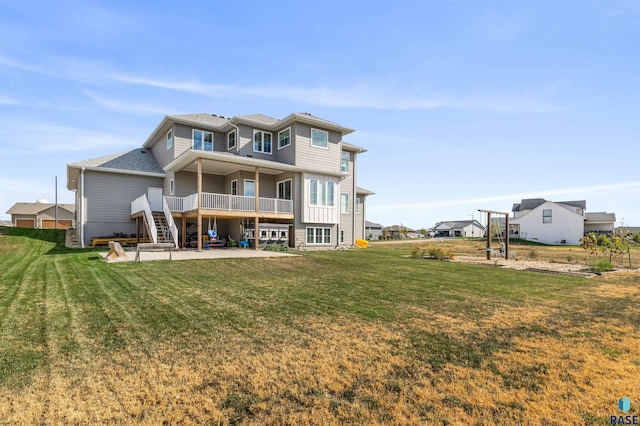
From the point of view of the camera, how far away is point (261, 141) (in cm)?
2058

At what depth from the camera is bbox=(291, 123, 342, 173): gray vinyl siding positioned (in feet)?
63.9

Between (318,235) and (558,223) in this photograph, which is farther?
(558,223)

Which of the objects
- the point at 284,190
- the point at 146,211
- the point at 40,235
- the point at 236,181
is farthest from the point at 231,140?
the point at 40,235

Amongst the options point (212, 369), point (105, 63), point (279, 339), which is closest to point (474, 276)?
point (279, 339)

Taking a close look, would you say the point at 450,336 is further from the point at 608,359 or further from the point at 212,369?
the point at 212,369

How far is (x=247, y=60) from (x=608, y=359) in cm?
1394

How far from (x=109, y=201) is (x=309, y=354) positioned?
20643 millimetres

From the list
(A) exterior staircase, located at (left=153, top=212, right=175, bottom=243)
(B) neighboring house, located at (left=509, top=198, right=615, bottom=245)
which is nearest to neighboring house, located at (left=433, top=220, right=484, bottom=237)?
(B) neighboring house, located at (left=509, top=198, right=615, bottom=245)

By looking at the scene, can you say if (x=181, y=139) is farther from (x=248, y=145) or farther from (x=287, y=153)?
(x=287, y=153)

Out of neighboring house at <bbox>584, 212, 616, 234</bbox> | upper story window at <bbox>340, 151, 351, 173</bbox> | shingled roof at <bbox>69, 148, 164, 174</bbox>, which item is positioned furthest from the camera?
neighboring house at <bbox>584, 212, 616, 234</bbox>

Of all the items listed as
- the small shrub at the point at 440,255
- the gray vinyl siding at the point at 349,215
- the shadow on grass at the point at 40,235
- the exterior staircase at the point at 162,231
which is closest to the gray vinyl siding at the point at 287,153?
the gray vinyl siding at the point at 349,215

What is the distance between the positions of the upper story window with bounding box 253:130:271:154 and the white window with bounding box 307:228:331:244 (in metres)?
5.88

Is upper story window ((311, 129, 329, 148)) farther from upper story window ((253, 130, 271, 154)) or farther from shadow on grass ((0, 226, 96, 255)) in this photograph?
shadow on grass ((0, 226, 96, 255))

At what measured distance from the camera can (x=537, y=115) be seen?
14133 millimetres
